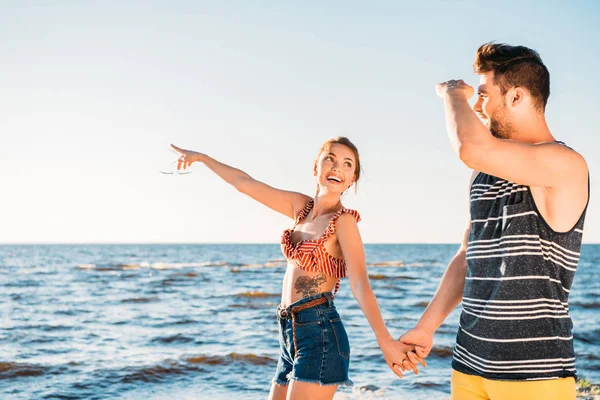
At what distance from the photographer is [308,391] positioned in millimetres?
3889

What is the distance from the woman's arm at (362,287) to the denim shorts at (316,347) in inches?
9.5

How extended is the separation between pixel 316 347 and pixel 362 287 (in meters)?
0.45

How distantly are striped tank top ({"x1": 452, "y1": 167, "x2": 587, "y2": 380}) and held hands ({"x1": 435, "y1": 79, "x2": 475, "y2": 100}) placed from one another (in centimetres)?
41

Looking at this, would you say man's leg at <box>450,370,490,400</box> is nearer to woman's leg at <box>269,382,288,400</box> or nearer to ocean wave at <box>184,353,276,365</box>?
woman's leg at <box>269,382,288,400</box>

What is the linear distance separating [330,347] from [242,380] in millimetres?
6823

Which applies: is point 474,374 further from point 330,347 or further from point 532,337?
point 330,347

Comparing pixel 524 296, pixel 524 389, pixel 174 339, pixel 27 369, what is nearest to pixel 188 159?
pixel 524 296

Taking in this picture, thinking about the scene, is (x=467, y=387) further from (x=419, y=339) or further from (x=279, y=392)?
(x=279, y=392)

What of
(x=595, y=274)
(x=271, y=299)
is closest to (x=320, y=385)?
(x=271, y=299)

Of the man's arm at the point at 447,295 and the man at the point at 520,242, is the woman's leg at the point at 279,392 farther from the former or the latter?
the man at the point at 520,242

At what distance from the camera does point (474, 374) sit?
109 inches

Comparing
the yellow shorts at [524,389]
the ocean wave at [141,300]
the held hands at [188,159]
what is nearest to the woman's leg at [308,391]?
the yellow shorts at [524,389]

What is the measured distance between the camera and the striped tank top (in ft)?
8.60

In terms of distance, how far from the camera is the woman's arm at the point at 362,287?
11.2ft
